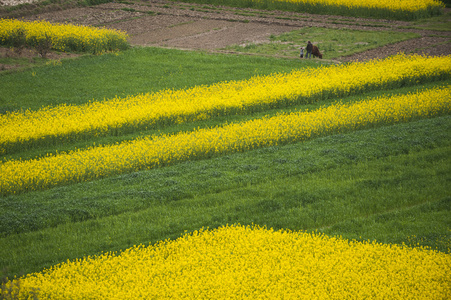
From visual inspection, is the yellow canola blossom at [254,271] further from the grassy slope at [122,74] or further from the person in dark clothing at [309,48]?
the person in dark clothing at [309,48]

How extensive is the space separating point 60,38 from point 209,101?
534 inches

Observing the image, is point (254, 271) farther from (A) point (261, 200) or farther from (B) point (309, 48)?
(B) point (309, 48)

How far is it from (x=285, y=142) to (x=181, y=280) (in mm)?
8407

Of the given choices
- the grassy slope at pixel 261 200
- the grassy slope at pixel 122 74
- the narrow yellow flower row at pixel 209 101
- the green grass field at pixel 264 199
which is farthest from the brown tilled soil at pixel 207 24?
the grassy slope at pixel 261 200

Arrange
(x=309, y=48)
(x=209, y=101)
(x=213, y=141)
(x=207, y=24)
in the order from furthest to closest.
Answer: (x=207, y=24) < (x=309, y=48) < (x=209, y=101) < (x=213, y=141)

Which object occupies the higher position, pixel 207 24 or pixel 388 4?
pixel 388 4

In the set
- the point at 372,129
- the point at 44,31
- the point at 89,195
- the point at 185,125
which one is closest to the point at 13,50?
the point at 44,31

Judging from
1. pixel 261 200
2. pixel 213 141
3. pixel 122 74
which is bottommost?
pixel 261 200

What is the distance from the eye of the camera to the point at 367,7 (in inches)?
1464

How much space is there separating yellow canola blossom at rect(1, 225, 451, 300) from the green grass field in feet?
1.98

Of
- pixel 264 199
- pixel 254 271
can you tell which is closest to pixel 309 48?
pixel 264 199

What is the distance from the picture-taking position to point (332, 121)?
17.0m

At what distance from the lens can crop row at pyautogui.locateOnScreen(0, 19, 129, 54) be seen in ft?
89.8

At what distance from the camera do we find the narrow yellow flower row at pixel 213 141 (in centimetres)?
1374
